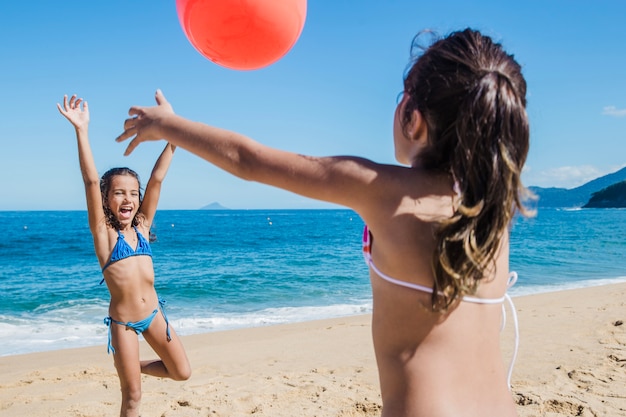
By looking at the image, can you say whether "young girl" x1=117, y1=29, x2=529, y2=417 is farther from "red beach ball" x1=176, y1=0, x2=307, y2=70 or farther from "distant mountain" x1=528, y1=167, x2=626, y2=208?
"distant mountain" x1=528, y1=167, x2=626, y2=208

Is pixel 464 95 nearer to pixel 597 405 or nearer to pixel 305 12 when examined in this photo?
pixel 305 12

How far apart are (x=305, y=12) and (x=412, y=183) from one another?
1.37 metres

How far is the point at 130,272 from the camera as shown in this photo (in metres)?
3.97

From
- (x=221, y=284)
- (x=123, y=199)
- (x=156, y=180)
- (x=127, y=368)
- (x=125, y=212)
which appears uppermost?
(x=156, y=180)

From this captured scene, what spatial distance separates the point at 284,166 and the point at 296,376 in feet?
17.1

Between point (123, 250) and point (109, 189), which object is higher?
point (109, 189)

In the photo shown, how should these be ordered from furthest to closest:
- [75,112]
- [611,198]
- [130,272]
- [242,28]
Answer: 1. [611,198]
2. [130,272]
3. [75,112]
4. [242,28]

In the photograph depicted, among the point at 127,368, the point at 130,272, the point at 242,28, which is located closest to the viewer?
the point at 242,28

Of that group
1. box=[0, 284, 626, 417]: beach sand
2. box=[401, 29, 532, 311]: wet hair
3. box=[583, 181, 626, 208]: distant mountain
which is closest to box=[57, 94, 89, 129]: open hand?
box=[401, 29, 532, 311]: wet hair

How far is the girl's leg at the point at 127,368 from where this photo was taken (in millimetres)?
3770

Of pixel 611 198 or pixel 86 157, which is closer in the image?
pixel 86 157

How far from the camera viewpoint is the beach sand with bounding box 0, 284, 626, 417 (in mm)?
4973

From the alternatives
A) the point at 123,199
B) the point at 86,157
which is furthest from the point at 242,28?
the point at 123,199

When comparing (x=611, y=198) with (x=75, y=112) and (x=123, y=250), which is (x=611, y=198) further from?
(x=75, y=112)
